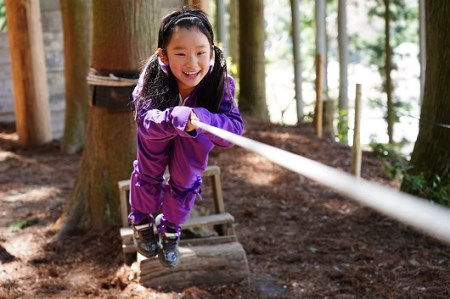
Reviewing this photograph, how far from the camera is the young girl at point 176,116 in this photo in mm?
2441

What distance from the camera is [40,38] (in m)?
8.16

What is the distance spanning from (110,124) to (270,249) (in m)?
1.49

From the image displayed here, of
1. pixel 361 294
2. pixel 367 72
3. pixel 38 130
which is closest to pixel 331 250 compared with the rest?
pixel 361 294

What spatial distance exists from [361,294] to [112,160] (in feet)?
6.39

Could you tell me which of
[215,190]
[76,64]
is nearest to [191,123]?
[215,190]

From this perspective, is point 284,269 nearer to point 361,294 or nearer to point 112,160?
point 361,294

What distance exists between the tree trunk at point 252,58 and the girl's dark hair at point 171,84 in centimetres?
736

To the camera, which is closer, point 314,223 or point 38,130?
point 314,223

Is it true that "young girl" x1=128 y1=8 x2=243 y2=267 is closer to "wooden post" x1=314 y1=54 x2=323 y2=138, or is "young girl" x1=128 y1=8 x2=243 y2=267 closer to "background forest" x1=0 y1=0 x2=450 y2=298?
"background forest" x1=0 y1=0 x2=450 y2=298

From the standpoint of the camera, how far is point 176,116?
91.0 inches

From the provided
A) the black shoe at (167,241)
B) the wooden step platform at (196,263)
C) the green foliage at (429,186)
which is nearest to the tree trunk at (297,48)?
the green foliage at (429,186)

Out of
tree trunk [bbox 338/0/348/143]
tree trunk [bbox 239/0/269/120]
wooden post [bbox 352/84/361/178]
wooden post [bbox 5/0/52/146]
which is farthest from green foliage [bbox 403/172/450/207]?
tree trunk [bbox 338/0/348/143]

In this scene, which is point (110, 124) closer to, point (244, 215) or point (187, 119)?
point (244, 215)

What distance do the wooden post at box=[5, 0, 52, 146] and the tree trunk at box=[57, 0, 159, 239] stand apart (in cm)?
375
